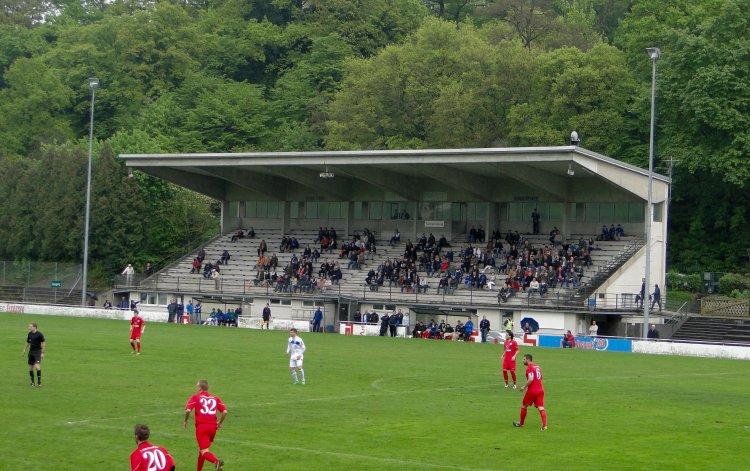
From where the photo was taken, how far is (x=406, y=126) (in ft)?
274

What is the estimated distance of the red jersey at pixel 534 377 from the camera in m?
23.0

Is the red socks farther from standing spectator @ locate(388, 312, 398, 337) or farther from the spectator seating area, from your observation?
the spectator seating area

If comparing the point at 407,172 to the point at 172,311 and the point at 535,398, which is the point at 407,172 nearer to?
the point at 172,311

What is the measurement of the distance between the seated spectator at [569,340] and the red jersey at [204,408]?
122 ft

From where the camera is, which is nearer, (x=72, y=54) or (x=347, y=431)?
(x=347, y=431)

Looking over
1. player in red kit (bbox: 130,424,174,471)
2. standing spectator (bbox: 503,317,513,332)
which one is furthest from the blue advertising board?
player in red kit (bbox: 130,424,174,471)

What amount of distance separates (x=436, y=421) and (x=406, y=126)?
197ft

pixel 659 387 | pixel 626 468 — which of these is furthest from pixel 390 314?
pixel 626 468

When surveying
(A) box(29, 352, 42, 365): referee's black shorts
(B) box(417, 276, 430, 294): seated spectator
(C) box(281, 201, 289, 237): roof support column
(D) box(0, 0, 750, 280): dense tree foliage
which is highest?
(D) box(0, 0, 750, 280): dense tree foliage

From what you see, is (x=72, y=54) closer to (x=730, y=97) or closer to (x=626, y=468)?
(x=730, y=97)

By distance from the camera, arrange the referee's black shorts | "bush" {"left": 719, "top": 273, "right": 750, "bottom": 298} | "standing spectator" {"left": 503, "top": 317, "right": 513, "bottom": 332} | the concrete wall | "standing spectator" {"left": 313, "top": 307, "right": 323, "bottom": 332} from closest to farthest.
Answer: the referee's black shorts < the concrete wall < "standing spectator" {"left": 503, "top": 317, "right": 513, "bottom": 332} < "standing spectator" {"left": 313, "top": 307, "right": 323, "bottom": 332} < "bush" {"left": 719, "top": 273, "right": 750, "bottom": 298}

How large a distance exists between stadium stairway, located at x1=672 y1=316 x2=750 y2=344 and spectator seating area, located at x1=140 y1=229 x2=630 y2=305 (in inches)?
227

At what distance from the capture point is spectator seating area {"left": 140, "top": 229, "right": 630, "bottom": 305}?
61.2 metres

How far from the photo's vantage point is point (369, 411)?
2616 cm
